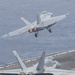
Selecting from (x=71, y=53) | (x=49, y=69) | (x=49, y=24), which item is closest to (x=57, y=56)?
(x=71, y=53)

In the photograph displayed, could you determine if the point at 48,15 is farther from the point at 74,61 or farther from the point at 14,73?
the point at 14,73

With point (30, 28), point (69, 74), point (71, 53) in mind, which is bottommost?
point (69, 74)

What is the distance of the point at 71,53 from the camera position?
170250 mm

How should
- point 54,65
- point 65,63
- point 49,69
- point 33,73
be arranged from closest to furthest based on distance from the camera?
point 33,73 < point 49,69 < point 54,65 < point 65,63

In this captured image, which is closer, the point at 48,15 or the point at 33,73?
the point at 33,73

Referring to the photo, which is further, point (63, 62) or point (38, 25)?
point (63, 62)

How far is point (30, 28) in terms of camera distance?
13600 cm

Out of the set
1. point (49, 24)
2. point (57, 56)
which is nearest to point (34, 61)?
point (57, 56)

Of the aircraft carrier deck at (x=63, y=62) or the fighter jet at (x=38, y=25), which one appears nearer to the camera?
the fighter jet at (x=38, y=25)

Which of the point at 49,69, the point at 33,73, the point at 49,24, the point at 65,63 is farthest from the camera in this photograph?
Answer: the point at 65,63

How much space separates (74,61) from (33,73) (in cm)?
4913

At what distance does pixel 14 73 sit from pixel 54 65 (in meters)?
18.8

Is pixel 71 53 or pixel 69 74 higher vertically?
pixel 71 53

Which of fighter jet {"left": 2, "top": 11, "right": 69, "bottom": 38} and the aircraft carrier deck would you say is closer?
fighter jet {"left": 2, "top": 11, "right": 69, "bottom": 38}
